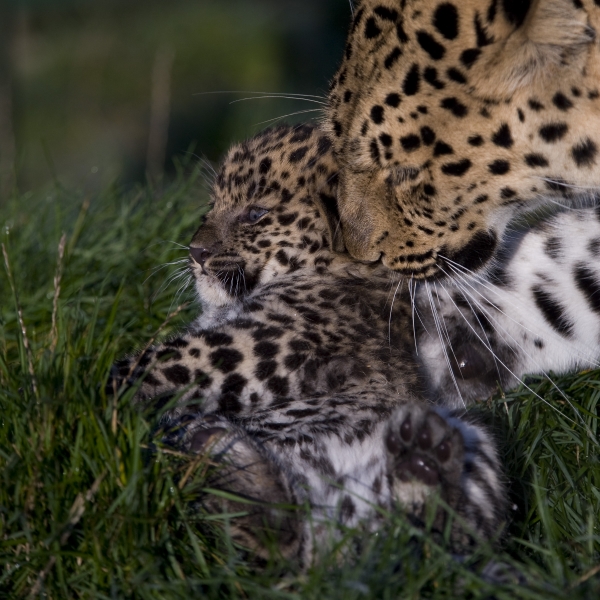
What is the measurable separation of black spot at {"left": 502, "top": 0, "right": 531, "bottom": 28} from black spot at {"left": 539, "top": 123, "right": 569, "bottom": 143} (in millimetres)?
388

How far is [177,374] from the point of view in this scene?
143 inches

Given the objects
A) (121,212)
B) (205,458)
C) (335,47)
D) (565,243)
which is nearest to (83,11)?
(335,47)

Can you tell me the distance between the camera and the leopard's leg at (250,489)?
9.36ft

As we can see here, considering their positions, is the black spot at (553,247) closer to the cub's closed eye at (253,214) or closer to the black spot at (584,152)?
the black spot at (584,152)

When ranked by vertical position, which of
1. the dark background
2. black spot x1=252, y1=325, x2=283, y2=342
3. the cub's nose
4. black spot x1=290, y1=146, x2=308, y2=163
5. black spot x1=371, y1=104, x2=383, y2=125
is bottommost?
the dark background

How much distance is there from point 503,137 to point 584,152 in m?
0.30

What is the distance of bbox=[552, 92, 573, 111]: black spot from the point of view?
325 cm

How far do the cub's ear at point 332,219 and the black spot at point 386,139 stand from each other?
1.53ft

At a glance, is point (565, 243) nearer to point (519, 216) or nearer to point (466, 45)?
point (519, 216)

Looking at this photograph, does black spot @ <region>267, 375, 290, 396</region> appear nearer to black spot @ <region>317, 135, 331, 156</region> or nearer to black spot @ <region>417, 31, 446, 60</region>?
black spot @ <region>317, 135, 331, 156</region>

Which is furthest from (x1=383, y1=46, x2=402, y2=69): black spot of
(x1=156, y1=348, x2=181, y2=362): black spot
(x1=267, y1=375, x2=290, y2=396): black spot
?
(x1=156, y1=348, x2=181, y2=362): black spot

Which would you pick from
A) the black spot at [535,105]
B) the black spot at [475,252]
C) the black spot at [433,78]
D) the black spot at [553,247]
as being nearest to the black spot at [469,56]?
the black spot at [433,78]

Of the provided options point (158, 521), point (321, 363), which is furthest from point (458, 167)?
point (158, 521)

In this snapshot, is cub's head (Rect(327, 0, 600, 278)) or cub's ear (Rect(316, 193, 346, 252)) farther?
cub's ear (Rect(316, 193, 346, 252))
